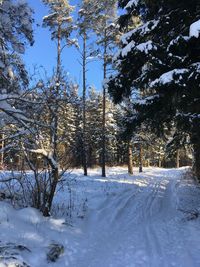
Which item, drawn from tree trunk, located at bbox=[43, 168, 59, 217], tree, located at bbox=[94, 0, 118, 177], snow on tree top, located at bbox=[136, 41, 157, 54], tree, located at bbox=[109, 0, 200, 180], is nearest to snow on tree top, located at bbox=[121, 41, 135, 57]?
tree, located at bbox=[109, 0, 200, 180]

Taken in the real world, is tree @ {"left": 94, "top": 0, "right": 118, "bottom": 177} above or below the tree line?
above

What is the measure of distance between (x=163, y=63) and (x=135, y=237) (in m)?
4.38

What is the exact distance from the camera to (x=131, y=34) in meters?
11.0

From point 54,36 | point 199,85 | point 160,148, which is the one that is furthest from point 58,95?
point 160,148

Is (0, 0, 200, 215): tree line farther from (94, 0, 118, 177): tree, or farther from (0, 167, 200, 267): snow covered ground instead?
(94, 0, 118, 177): tree

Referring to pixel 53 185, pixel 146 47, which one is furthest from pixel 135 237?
pixel 146 47

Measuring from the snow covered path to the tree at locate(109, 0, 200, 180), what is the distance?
2.80 metres

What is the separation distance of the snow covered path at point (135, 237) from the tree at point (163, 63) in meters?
2.80

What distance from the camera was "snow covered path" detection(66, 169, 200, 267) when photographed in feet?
22.7

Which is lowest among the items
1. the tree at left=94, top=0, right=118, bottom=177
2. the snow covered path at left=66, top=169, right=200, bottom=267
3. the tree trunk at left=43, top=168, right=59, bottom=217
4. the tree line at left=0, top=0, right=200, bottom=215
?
the snow covered path at left=66, top=169, right=200, bottom=267

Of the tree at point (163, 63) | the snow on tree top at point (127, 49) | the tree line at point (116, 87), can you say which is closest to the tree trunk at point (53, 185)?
the tree line at point (116, 87)

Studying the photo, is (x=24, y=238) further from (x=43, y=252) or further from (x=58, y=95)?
(x=58, y=95)

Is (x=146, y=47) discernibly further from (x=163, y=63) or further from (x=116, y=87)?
(x=116, y=87)

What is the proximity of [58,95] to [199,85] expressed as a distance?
Result: 151 inches
